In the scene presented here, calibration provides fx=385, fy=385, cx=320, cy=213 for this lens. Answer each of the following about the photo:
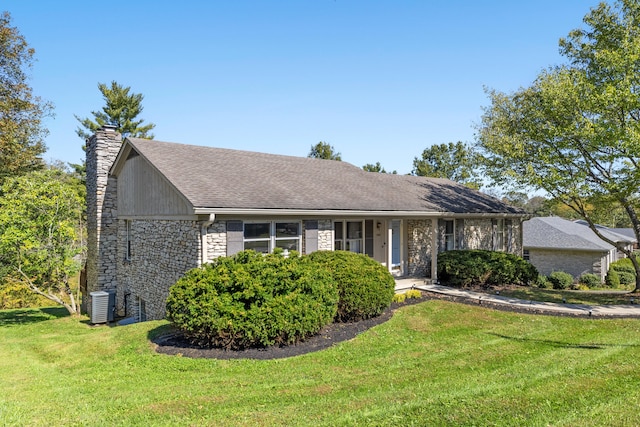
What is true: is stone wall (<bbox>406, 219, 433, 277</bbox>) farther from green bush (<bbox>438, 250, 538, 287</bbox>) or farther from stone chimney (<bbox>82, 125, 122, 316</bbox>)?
stone chimney (<bbox>82, 125, 122, 316</bbox>)

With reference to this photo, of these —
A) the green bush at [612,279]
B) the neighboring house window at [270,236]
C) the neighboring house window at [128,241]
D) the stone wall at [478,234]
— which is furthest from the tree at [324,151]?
the neighboring house window at [270,236]

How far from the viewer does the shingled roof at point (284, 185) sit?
10.2m

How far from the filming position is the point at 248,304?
749 centimetres

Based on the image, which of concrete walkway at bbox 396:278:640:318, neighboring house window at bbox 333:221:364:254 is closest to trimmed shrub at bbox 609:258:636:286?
concrete walkway at bbox 396:278:640:318

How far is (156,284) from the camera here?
38.0 ft

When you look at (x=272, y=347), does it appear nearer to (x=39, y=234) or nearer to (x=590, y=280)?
(x=39, y=234)

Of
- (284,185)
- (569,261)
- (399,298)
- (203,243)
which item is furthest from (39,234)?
(569,261)

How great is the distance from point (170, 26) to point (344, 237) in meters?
8.88

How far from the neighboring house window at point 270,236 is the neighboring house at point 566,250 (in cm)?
2149

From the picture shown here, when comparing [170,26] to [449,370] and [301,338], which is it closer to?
[301,338]

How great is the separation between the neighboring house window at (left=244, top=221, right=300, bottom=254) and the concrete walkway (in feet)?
13.4

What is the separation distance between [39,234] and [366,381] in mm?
13232

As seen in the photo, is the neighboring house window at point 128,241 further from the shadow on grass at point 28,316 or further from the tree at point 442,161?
the tree at point 442,161

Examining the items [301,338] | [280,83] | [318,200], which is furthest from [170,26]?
[301,338]
